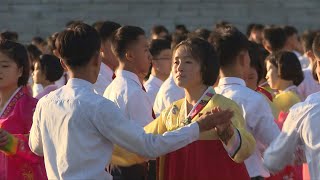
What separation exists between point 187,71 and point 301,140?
886 millimetres

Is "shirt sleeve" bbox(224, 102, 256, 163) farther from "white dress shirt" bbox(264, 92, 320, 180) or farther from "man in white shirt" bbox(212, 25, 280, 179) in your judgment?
"man in white shirt" bbox(212, 25, 280, 179)

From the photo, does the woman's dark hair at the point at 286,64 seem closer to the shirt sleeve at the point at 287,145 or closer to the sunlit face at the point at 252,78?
the sunlit face at the point at 252,78

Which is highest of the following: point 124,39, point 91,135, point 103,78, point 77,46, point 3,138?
point 77,46

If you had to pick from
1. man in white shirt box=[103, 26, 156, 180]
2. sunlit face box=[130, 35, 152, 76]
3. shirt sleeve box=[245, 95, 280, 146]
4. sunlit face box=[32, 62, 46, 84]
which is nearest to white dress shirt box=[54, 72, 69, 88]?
sunlit face box=[32, 62, 46, 84]

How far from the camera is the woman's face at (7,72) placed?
A: 703 centimetres

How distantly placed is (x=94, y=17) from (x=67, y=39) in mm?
14990

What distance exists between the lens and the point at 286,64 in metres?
9.36

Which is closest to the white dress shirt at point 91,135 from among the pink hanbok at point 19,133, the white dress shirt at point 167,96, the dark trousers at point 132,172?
the pink hanbok at point 19,133

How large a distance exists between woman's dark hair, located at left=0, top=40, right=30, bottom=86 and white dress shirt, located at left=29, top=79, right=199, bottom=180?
1.19m

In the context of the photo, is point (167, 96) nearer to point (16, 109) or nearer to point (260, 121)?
point (260, 121)

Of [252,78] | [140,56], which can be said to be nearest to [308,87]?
[252,78]

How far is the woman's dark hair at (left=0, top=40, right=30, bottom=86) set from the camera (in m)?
7.09

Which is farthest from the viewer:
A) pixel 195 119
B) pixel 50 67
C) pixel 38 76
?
pixel 38 76

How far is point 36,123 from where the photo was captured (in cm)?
618
